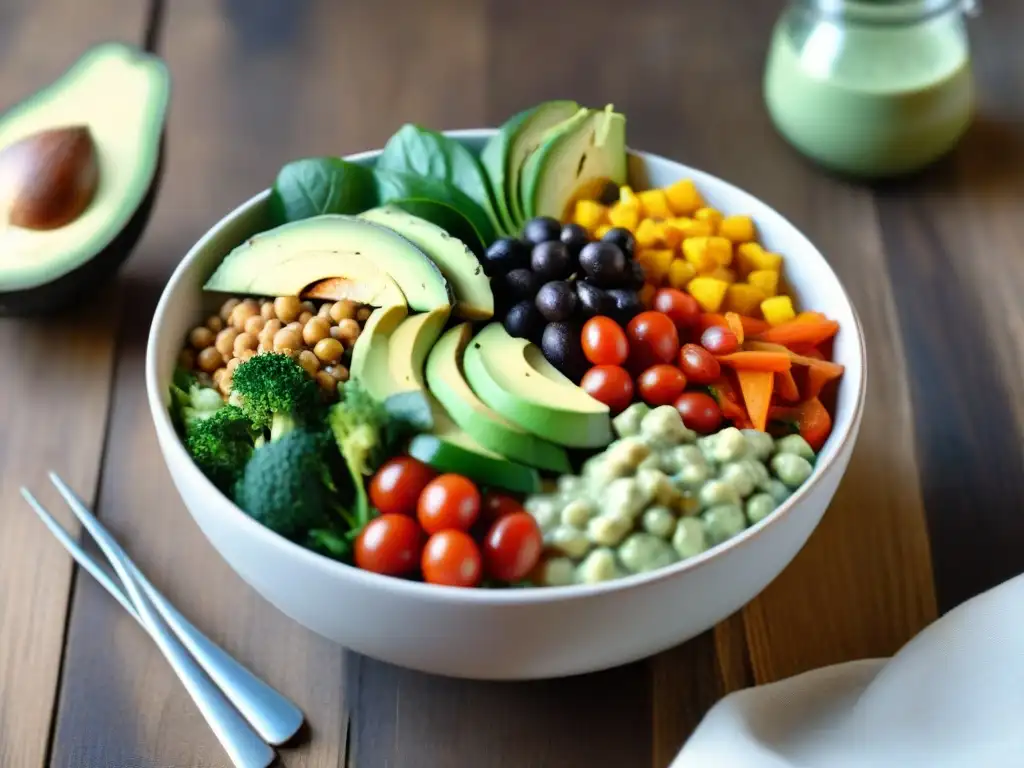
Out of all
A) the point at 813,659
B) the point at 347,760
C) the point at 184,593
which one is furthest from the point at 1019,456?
the point at 184,593

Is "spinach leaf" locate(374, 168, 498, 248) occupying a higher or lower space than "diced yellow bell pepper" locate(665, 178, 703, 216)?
lower

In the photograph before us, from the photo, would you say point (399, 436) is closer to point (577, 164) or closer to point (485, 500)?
point (485, 500)

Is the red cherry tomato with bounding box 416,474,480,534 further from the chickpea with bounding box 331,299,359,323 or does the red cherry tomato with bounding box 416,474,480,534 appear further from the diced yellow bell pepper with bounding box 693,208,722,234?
the diced yellow bell pepper with bounding box 693,208,722,234

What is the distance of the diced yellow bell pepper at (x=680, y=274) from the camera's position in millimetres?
1374

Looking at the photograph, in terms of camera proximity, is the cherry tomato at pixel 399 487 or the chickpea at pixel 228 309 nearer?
the cherry tomato at pixel 399 487

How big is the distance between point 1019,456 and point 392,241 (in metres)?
0.86

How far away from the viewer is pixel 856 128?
1.74 metres

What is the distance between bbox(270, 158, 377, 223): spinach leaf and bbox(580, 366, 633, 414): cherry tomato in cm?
44

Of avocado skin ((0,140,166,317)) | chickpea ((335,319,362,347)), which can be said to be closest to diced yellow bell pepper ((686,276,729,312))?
chickpea ((335,319,362,347))

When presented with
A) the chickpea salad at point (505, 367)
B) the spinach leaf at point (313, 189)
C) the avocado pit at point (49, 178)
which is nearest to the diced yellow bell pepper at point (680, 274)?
the chickpea salad at point (505, 367)

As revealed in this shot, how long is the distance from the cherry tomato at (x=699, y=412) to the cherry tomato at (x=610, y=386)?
61mm

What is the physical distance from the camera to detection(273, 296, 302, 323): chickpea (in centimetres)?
130

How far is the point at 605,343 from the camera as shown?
48.2 inches

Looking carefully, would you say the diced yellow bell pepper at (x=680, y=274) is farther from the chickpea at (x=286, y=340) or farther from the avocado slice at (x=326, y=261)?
the chickpea at (x=286, y=340)
